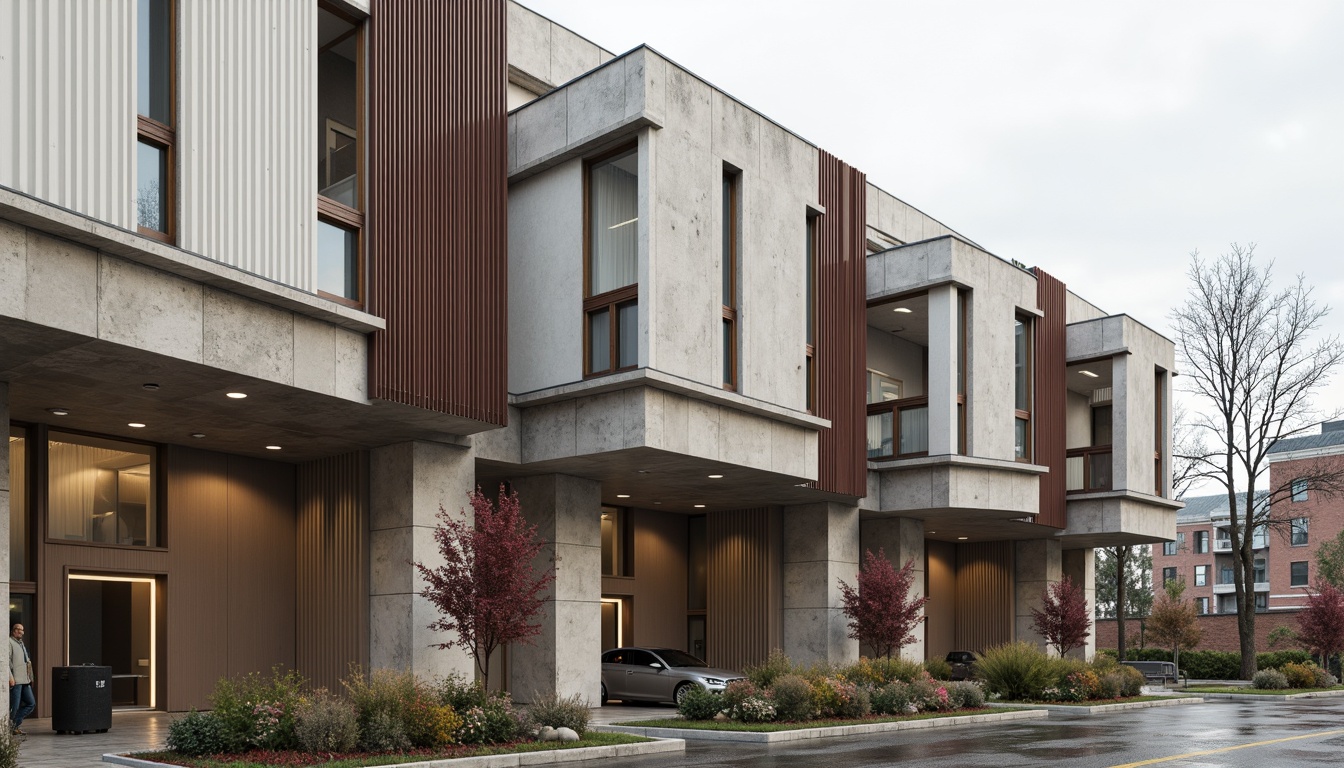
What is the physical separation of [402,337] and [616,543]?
13788 mm

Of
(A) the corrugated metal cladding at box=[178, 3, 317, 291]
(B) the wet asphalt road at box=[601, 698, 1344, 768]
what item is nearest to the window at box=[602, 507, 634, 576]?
(B) the wet asphalt road at box=[601, 698, 1344, 768]

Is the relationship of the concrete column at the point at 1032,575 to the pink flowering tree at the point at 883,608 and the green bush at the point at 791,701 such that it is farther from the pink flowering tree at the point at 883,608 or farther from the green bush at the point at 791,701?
the green bush at the point at 791,701

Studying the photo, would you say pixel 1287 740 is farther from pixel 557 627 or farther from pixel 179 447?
pixel 179 447

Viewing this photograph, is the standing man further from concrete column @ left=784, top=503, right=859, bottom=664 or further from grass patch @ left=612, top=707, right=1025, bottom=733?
concrete column @ left=784, top=503, right=859, bottom=664

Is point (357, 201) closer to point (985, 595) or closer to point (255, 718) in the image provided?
point (255, 718)

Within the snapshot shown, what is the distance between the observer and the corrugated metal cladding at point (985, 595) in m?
41.6

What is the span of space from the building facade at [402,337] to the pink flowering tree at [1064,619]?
6.69 m

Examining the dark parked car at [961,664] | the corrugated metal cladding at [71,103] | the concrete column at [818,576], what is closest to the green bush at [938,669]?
the dark parked car at [961,664]

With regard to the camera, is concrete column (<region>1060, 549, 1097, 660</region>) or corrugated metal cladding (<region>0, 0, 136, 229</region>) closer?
corrugated metal cladding (<region>0, 0, 136, 229</region>)

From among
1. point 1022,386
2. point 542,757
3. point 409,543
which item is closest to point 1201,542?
point 1022,386

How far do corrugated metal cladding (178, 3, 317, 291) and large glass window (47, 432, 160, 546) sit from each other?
21.4 ft

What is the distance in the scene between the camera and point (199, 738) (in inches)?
599

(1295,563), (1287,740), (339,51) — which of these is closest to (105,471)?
(339,51)

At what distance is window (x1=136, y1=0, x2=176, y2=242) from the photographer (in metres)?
16.2
